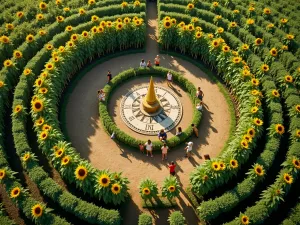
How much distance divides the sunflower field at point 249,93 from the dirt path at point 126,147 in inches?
67.2

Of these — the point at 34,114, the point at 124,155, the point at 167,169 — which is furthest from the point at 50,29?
the point at 167,169

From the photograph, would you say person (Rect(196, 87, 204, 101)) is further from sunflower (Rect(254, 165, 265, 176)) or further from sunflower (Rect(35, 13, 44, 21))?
sunflower (Rect(35, 13, 44, 21))

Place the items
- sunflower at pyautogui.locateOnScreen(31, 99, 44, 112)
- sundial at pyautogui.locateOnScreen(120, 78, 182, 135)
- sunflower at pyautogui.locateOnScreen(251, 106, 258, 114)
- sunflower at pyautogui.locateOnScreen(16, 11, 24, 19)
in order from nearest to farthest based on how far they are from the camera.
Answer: sunflower at pyautogui.locateOnScreen(31, 99, 44, 112) < sunflower at pyautogui.locateOnScreen(251, 106, 258, 114) < sundial at pyautogui.locateOnScreen(120, 78, 182, 135) < sunflower at pyautogui.locateOnScreen(16, 11, 24, 19)

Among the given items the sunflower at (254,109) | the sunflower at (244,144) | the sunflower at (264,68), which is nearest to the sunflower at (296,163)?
the sunflower at (244,144)

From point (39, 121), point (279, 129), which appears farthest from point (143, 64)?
point (279, 129)

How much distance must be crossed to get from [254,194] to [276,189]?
271 centimetres

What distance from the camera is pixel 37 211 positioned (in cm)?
2495

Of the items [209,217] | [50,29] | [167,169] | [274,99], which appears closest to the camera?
[209,217]

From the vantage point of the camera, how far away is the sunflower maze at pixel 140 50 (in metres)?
26.8

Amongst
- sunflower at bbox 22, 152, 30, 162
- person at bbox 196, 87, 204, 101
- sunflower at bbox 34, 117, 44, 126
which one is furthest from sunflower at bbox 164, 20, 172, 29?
sunflower at bbox 22, 152, 30, 162

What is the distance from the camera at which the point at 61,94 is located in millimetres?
37156

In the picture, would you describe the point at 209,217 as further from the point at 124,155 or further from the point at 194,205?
the point at 124,155

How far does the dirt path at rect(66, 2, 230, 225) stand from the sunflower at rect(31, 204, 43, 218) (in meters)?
6.69

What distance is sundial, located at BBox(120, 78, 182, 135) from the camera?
34.3 meters
